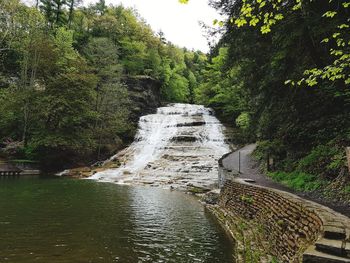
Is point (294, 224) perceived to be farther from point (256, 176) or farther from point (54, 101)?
point (54, 101)

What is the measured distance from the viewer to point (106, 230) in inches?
352

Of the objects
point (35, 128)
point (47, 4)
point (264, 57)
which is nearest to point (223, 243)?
point (264, 57)

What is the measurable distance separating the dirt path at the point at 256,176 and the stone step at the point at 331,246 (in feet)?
9.20

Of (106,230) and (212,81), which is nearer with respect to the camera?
(106,230)

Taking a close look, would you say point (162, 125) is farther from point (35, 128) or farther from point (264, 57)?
point (264, 57)

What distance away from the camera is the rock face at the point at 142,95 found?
39.6 meters

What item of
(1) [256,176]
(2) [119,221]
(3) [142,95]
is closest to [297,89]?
(1) [256,176]

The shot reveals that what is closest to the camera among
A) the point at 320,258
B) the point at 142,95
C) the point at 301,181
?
the point at 320,258

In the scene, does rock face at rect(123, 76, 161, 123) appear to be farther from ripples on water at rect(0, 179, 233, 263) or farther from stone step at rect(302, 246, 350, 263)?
stone step at rect(302, 246, 350, 263)

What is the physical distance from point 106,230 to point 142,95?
112 ft

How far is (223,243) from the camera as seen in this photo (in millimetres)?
8078

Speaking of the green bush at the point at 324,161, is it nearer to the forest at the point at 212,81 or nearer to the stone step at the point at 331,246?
the forest at the point at 212,81

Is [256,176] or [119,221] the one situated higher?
[256,176]

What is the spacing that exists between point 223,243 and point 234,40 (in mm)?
9542
